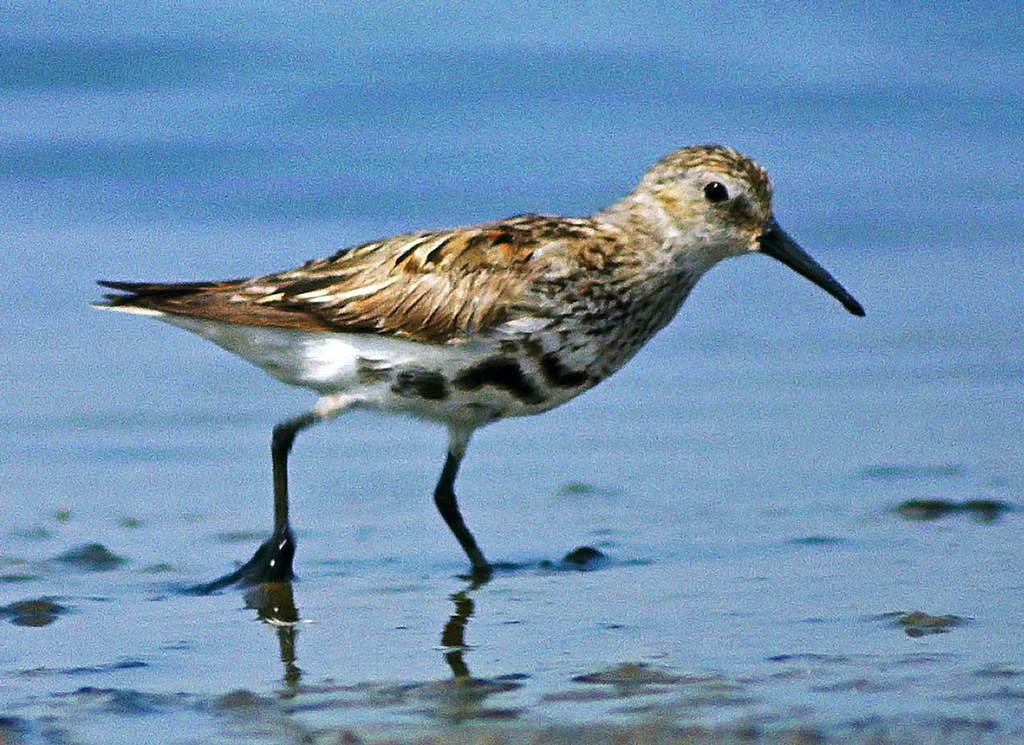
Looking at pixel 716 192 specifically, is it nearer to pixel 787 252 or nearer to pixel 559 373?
pixel 787 252

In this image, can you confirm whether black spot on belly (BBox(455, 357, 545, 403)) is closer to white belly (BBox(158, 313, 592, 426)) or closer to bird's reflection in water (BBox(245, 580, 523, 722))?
white belly (BBox(158, 313, 592, 426))

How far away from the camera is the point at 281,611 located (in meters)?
6.84

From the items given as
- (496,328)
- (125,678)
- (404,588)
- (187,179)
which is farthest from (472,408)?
(187,179)

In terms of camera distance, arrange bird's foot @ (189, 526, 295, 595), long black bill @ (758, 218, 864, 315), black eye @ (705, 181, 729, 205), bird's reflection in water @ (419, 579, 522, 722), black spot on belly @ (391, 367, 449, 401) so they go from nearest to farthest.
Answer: bird's reflection in water @ (419, 579, 522, 722), bird's foot @ (189, 526, 295, 595), black spot on belly @ (391, 367, 449, 401), black eye @ (705, 181, 729, 205), long black bill @ (758, 218, 864, 315)

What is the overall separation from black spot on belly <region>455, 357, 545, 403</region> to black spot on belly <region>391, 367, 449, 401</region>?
7cm

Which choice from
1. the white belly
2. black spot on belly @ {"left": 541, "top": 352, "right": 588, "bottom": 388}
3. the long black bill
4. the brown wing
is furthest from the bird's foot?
the long black bill

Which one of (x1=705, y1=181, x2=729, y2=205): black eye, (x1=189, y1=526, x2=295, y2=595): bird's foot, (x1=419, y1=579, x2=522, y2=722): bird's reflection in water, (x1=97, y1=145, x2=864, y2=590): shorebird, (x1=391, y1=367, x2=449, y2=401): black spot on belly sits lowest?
(x1=419, y1=579, x2=522, y2=722): bird's reflection in water

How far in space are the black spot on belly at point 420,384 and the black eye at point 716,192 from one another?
1220 millimetres

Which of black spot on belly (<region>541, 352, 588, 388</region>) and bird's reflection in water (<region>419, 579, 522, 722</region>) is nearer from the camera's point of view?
bird's reflection in water (<region>419, 579, 522, 722</region>)

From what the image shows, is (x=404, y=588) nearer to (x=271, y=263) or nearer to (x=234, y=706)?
(x=234, y=706)

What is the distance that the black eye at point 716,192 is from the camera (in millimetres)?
7895

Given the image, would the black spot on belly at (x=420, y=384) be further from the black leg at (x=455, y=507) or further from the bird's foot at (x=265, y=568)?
the bird's foot at (x=265, y=568)

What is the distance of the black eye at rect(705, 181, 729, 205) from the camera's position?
25.9ft

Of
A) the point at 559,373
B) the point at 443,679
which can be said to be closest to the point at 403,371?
the point at 559,373
